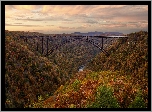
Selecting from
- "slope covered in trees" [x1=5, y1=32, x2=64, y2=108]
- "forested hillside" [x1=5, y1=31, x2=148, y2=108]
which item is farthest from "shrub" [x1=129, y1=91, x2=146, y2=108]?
"slope covered in trees" [x1=5, y1=32, x2=64, y2=108]

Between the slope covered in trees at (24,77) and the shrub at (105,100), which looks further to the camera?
the slope covered in trees at (24,77)

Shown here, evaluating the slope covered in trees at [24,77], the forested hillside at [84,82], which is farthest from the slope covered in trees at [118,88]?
the slope covered in trees at [24,77]

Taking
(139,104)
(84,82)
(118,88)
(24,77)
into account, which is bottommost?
(139,104)

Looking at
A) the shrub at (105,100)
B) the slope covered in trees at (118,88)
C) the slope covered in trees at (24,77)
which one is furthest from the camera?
the slope covered in trees at (24,77)

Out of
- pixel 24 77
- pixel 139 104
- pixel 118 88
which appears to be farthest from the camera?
pixel 24 77

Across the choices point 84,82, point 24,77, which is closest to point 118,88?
point 84,82

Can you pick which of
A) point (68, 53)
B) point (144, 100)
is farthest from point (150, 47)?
point (68, 53)

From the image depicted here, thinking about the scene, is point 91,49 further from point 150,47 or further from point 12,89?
point 150,47

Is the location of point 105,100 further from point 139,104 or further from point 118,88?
point 118,88

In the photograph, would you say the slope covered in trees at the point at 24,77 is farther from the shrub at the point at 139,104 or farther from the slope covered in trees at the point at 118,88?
the shrub at the point at 139,104
